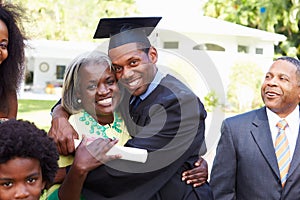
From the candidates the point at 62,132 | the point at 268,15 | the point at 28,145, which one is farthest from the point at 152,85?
the point at 268,15

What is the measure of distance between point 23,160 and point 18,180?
9cm

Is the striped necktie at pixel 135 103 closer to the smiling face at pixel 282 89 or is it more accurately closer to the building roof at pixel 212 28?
the smiling face at pixel 282 89

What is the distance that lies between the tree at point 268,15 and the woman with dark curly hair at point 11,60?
15.7m

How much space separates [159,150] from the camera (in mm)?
2650

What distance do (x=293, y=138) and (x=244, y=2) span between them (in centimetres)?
1918

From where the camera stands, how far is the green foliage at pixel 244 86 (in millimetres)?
18844

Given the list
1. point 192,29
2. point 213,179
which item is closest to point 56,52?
point 192,29

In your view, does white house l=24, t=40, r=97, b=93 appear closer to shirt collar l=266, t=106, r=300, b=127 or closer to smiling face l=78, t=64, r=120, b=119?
shirt collar l=266, t=106, r=300, b=127

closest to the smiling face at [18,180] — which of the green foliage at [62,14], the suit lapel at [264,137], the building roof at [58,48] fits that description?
the suit lapel at [264,137]

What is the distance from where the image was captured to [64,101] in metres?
2.93

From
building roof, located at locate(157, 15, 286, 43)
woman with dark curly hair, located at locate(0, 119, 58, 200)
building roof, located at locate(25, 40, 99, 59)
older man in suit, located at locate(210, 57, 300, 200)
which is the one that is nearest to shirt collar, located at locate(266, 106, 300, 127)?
older man in suit, located at locate(210, 57, 300, 200)

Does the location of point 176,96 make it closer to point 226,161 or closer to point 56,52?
point 226,161

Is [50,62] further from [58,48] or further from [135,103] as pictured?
[135,103]

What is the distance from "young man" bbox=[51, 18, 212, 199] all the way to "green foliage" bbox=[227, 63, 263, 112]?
1618 cm
